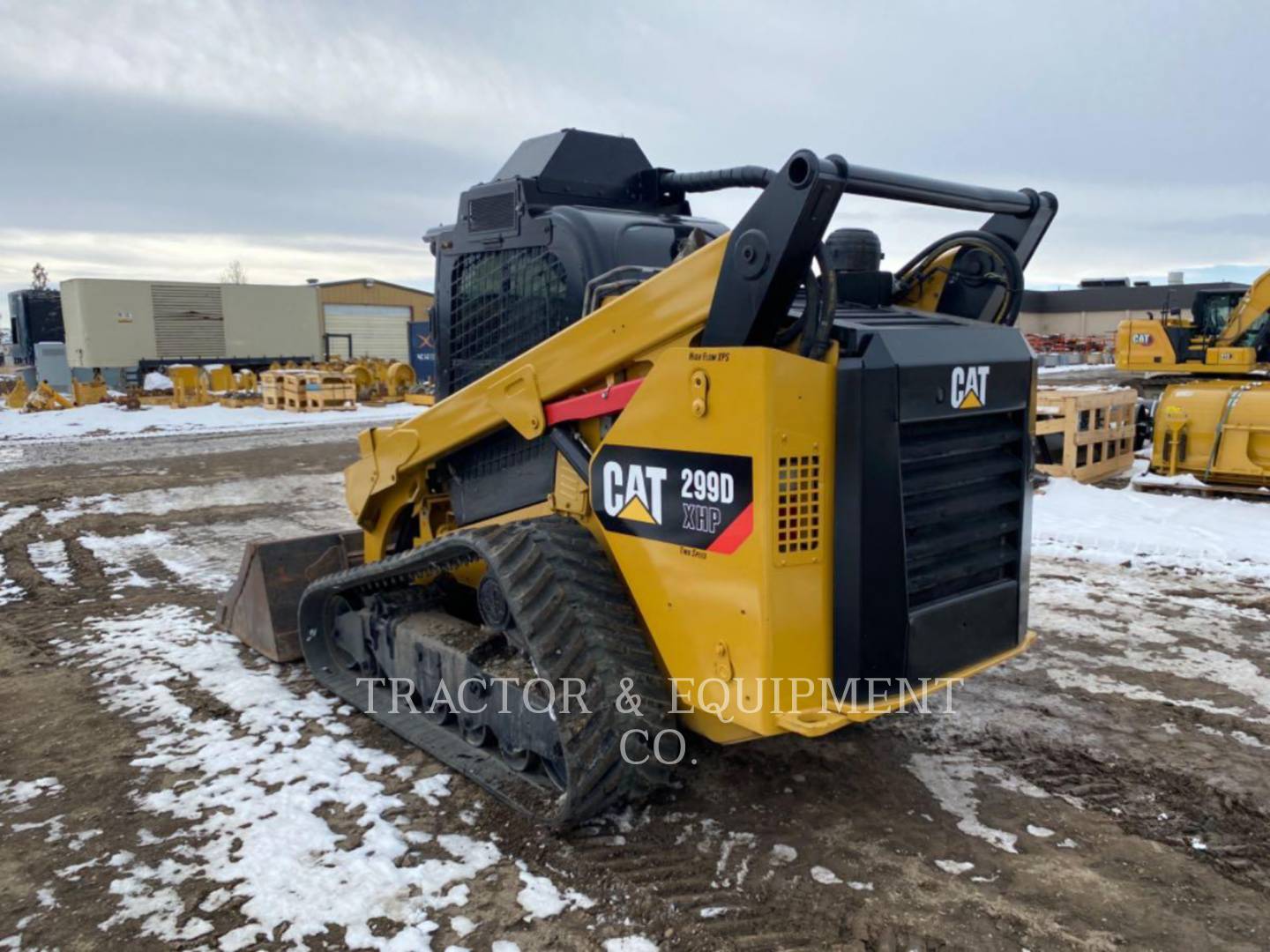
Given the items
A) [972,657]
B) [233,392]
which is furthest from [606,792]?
[233,392]

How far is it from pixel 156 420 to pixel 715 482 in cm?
2019

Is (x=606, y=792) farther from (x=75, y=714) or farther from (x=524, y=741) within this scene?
(x=75, y=714)

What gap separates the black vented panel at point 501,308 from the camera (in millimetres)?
4121

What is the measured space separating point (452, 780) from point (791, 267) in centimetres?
245

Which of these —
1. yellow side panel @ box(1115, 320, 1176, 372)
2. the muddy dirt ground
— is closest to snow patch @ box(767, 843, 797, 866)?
the muddy dirt ground

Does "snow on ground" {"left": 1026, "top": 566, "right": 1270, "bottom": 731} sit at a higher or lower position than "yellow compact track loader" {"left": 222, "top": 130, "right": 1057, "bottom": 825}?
lower

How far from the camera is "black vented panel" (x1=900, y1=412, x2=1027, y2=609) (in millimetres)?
3057

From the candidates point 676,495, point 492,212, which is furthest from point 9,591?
point 676,495

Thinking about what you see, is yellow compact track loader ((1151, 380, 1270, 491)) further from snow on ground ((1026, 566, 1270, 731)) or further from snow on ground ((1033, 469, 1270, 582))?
snow on ground ((1026, 566, 1270, 731))

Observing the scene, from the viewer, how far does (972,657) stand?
3.31 metres

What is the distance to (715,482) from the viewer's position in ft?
9.59

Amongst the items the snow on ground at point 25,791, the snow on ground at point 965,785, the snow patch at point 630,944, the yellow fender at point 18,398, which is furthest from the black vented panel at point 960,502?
the yellow fender at point 18,398

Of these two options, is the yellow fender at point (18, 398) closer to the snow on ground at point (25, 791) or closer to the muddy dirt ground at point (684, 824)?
the muddy dirt ground at point (684, 824)

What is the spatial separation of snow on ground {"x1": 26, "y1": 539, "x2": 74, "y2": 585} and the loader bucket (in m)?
2.52
